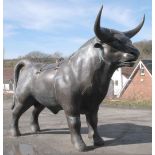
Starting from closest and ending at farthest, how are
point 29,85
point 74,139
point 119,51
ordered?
point 119,51
point 74,139
point 29,85

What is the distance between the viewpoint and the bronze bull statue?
5797 mm

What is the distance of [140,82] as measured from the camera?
31.7 meters

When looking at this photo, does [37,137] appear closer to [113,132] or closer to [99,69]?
[113,132]

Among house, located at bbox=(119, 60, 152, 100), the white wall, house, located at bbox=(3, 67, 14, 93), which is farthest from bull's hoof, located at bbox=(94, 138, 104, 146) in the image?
house, located at bbox=(3, 67, 14, 93)

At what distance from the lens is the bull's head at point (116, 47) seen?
571 cm

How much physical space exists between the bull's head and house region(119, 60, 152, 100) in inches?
936

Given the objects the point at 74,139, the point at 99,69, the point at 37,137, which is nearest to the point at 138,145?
the point at 74,139

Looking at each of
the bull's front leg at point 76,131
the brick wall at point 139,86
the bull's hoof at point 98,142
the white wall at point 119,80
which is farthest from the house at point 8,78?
the bull's front leg at point 76,131

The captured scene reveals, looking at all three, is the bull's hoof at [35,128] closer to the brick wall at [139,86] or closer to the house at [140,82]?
the house at [140,82]

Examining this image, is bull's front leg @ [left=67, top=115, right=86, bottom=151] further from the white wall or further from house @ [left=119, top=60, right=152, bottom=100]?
the white wall

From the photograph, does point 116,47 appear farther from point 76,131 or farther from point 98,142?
point 98,142

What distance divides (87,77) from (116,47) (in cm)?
71

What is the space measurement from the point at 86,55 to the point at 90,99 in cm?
78

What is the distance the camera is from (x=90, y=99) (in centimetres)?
615
